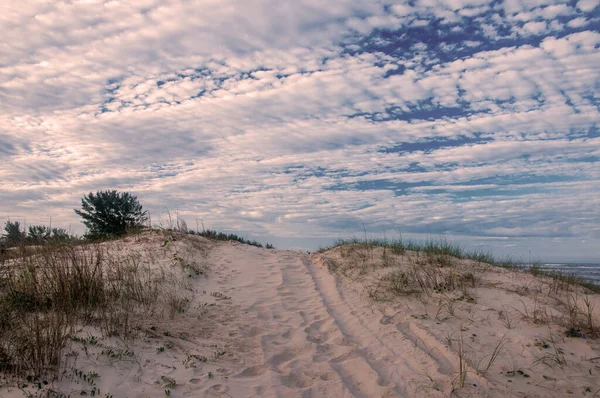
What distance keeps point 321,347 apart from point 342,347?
31cm

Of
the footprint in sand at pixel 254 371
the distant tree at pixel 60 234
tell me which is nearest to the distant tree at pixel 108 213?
the distant tree at pixel 60 234

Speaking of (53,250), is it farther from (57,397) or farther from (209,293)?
(57,397)

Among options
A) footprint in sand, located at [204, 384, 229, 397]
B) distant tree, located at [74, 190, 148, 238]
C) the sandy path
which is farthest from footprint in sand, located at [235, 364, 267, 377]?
distant tree, located at [74, 190, 148, 238]

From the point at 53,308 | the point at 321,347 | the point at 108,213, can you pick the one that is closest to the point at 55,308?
the point at 53,308

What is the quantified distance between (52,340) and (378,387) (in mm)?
3582

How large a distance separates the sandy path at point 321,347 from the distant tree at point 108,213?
33.5ft

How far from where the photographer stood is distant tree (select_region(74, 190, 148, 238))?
17578 millimetres

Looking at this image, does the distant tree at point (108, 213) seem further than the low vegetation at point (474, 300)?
Yes

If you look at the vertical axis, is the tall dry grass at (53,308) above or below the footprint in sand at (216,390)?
above

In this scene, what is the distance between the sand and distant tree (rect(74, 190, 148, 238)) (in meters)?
9.99

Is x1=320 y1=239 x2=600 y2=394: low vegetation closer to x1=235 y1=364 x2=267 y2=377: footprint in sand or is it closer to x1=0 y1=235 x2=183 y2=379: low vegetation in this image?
x1=235 y1=364 x2=267 y2=377: footprint in sand

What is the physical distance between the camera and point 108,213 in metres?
18.0

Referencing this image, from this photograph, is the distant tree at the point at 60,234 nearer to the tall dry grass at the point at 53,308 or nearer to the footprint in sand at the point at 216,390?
the tall dry grass at the point at 53,308

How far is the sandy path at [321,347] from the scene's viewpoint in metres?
4.66
